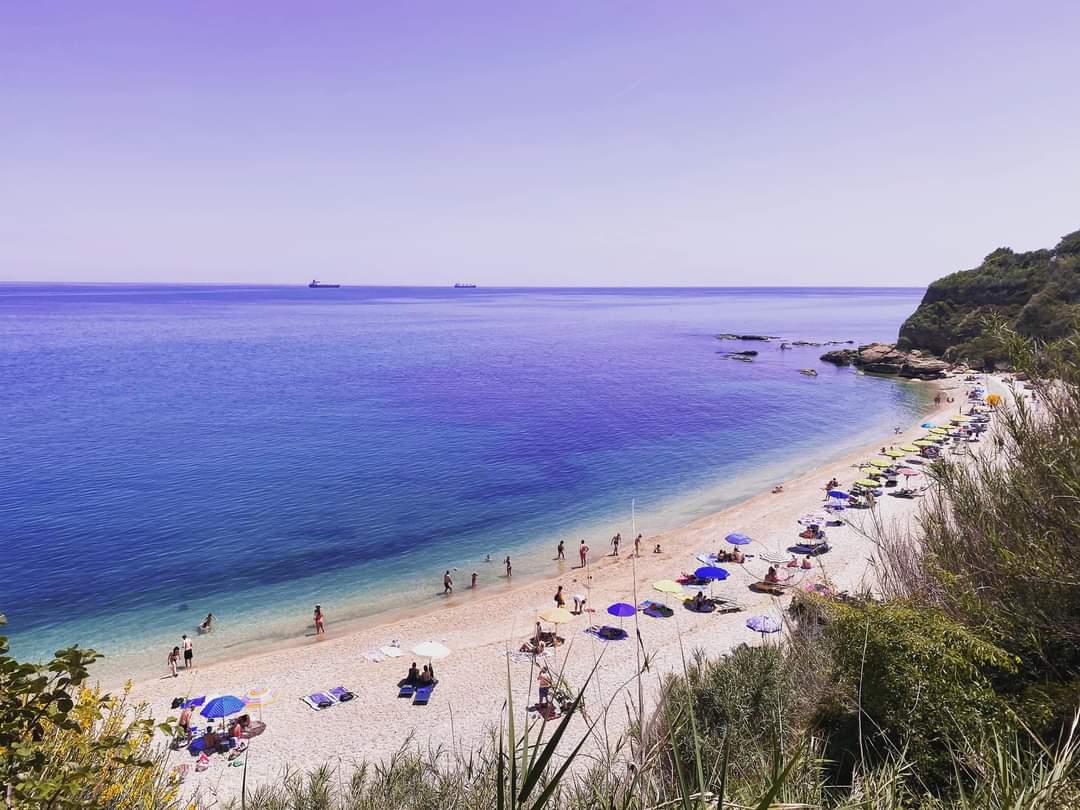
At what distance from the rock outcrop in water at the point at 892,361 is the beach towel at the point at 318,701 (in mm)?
80966

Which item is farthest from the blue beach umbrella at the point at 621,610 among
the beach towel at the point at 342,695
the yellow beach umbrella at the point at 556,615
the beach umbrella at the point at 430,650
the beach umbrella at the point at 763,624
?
the beach towel at the point at 342,695

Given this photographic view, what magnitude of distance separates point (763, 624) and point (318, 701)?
15.2m

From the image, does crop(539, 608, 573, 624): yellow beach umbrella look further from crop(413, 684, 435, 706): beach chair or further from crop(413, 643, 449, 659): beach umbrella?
crop(413, 684, 435, 706): beach chair

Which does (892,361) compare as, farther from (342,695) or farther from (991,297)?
(342,695)

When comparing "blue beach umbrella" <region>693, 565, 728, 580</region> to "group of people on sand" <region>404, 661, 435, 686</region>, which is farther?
"blue beach umbrella" <region>693, 565, 728, 580</region>

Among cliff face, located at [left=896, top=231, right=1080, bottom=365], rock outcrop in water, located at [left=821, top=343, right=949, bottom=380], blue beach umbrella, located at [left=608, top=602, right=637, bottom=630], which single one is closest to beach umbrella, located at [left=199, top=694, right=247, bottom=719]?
blue beach umbrella, located at [left=608, top=602, right=637, bottom=630]

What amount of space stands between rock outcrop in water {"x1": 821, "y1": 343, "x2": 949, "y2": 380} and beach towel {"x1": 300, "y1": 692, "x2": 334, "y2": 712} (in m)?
81.0

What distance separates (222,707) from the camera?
17.4 metres

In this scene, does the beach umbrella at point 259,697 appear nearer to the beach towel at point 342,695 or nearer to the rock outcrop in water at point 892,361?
the beach towel at point 342,695

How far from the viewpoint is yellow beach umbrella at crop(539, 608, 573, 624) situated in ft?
73.8

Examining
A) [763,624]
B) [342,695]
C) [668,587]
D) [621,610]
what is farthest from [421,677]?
[763,624]

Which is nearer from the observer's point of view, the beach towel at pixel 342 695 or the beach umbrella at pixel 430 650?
the beach towel at pixel 342 695

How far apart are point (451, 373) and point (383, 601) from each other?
54.2 m

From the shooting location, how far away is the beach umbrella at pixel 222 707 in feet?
56.4
